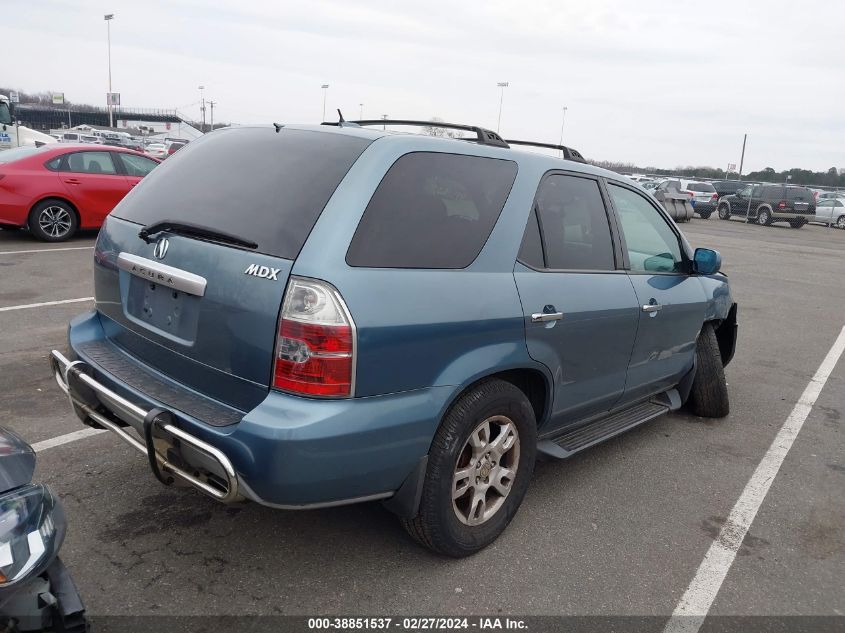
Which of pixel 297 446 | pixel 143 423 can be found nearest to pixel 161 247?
pixel 143 423

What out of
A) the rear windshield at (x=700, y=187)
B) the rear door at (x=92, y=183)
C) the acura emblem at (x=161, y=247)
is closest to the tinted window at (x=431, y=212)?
the acura emblem at (x=161, y=247)

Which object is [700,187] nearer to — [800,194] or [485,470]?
[800,194]

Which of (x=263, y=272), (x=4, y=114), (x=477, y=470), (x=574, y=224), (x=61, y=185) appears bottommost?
(x=477, y=470)

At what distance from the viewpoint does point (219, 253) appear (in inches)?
101

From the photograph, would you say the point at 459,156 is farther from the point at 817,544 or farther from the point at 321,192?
the point at 817,544

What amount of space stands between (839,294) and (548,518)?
997 cm

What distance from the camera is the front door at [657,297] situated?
382 cm

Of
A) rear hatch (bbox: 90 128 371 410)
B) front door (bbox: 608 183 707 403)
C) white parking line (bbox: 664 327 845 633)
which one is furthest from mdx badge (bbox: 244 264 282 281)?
front door (bbox: 608 183 707 403)

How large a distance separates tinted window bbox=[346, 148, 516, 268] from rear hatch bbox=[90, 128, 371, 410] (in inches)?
7.6

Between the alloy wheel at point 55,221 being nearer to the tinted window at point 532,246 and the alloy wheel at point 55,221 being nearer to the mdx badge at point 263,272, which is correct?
the mdx badge at point 263,272

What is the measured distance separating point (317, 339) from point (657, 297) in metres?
2.35

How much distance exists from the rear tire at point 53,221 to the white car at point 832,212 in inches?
1168

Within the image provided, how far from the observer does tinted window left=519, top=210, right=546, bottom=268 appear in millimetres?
3029

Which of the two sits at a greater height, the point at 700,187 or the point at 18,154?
the point at 700,187
